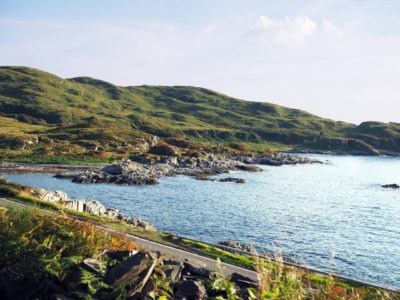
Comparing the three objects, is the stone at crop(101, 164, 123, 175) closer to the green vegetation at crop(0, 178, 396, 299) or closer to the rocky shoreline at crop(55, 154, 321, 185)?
the rocky shoreline at crop(55, 154, 321, 185)

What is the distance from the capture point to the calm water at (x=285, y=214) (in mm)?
33875

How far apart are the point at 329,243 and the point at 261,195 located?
28.1 meters

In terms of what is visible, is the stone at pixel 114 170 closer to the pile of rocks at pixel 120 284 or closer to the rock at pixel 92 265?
the pile of rocks at pixel 120 284

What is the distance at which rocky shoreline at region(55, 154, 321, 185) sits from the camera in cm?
7319

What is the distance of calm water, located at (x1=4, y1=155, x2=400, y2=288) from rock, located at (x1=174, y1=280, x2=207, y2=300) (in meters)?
10.5

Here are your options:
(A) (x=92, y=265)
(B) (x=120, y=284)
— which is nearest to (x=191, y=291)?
(B) (x=120, y=284)

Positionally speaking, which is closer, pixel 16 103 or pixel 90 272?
pixel 90 272

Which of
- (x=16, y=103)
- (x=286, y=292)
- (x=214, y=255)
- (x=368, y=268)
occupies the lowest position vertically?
(x=368, y=268)

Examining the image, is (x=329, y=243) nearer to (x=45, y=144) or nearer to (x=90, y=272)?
(x=90, y=272)

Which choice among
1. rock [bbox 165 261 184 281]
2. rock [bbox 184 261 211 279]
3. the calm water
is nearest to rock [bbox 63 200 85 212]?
the calm water

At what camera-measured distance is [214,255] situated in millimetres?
21438

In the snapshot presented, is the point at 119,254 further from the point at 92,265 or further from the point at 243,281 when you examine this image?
the point at 243,281

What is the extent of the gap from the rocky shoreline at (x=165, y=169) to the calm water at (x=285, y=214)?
4053 mm

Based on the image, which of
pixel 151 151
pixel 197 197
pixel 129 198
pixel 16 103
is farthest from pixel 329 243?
pixel 16 103
